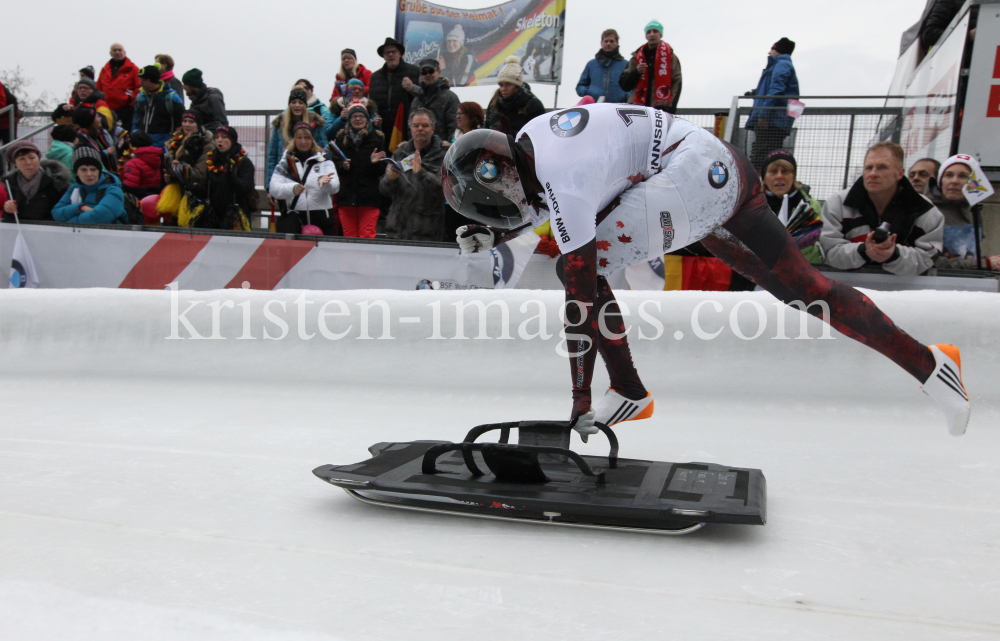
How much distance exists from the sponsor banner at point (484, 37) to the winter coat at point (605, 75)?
43 cm

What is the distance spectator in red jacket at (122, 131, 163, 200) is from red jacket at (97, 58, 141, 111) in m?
1.37

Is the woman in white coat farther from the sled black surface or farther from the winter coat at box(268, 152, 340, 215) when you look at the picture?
the sled black surface

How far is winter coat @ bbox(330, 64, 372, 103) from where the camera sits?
623 cm

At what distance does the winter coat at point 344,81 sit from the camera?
20.4ft

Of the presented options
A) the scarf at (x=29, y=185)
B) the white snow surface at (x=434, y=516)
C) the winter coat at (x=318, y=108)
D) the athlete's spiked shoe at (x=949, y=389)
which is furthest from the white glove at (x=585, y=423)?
the scarf at (x=29, y=185)

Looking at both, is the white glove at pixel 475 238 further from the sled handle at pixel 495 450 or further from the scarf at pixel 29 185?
the scarf at pixel 29 185

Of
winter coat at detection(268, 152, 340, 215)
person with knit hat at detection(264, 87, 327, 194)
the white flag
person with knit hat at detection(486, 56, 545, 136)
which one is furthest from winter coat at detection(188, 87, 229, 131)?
person with knit hat at detection(486, 56, 545, 136)

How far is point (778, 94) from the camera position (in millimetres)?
5445

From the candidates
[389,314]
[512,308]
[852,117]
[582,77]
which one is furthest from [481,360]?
[852,117]

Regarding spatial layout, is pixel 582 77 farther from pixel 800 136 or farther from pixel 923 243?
pixel 923 243

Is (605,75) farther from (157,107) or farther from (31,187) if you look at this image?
(31,187)

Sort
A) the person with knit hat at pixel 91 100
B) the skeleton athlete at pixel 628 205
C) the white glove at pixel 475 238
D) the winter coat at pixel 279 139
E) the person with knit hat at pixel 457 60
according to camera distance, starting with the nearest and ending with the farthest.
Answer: the skeleton athlete at pixel 628 205
the white glove at pixel 475 238
the winter coat at pixel 279 139
the person with knit hat at pixel 457 60
the person with knit hat at pixel 91 100

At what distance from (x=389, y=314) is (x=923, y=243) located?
2646mm

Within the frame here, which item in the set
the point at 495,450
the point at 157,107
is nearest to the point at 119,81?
the point at 157,107
